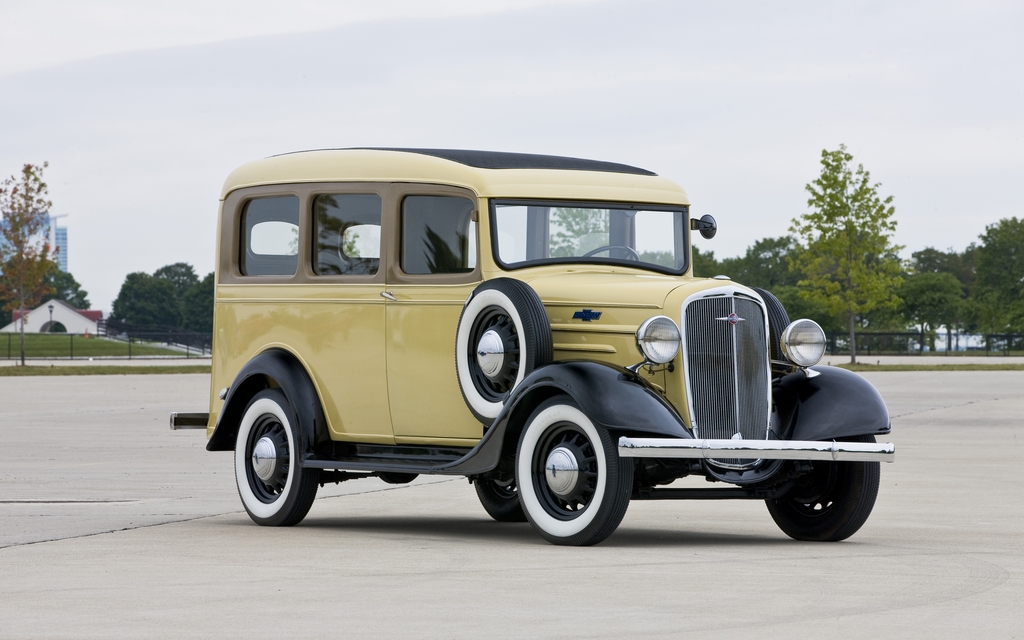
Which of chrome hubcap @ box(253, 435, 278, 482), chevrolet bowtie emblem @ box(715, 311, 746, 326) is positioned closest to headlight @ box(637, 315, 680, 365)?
chevrolet bowtie emblem @ box(715, 311, 746, 326)

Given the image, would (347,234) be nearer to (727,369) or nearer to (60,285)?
(727,369)

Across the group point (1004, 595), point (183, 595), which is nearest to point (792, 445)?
point (1004, 595)

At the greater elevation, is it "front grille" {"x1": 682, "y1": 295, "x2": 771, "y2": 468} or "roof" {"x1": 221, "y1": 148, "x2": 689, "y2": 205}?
"roof" {"x1": 221, "y1": 148, "x2": 689, "y2": 205}

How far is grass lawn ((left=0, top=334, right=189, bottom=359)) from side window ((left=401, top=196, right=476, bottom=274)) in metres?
60.1

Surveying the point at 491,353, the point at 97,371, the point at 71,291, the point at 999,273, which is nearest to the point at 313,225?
the point at 491,353

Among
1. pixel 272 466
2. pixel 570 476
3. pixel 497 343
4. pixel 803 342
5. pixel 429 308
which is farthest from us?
pixel 272 466

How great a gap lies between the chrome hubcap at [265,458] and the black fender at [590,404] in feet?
6.04

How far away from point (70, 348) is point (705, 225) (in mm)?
65757

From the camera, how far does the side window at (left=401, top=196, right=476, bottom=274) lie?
31.9ft

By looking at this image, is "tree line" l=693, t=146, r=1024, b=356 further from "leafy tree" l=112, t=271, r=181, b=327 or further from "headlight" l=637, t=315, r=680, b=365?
"leafy tree" l=112, t=271, r=181, b=327

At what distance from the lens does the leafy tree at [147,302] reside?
466 ft

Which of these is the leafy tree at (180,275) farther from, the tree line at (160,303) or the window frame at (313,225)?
the window frame at (313,225)

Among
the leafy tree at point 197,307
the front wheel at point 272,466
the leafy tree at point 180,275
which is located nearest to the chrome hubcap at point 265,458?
the front wheel at point 272,466

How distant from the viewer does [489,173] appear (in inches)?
384
